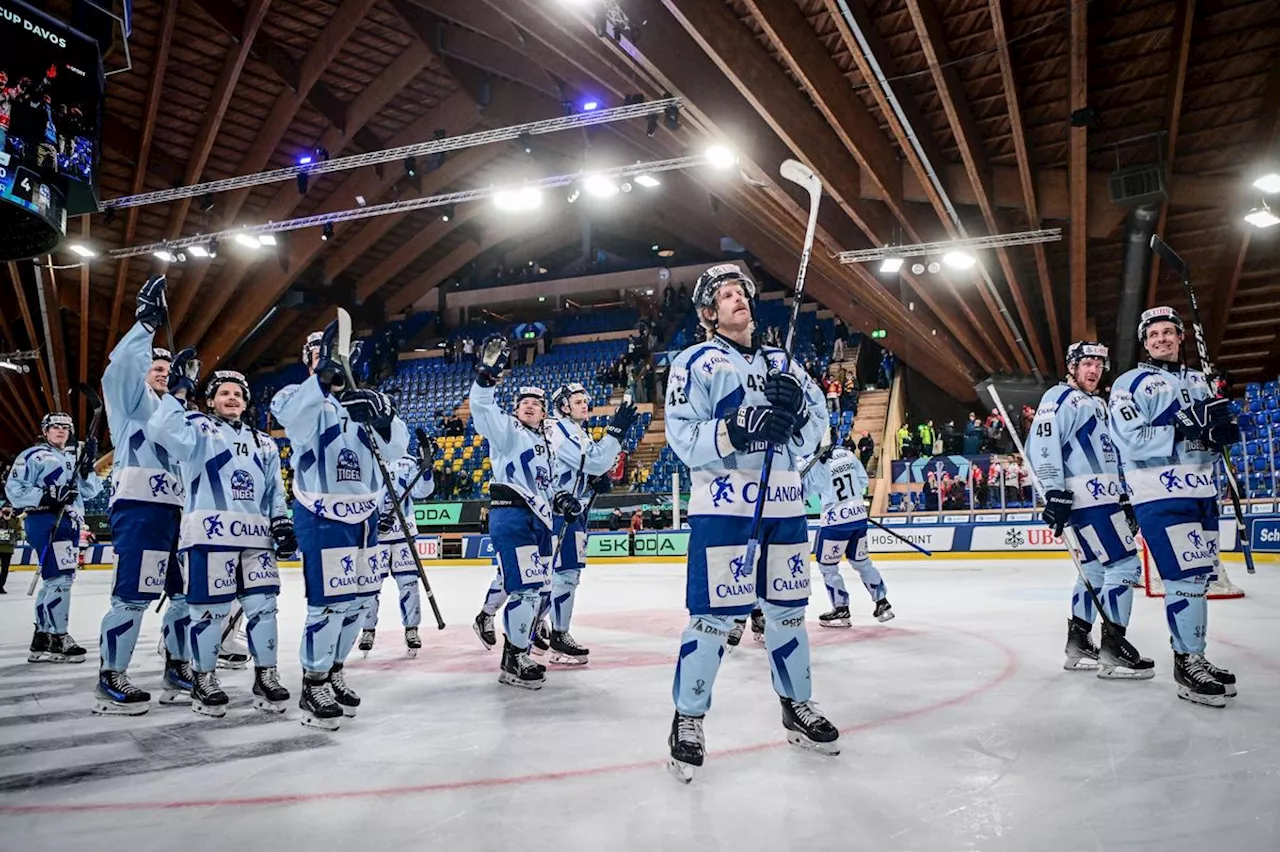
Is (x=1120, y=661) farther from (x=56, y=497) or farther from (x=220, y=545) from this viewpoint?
(x=56, y=497)

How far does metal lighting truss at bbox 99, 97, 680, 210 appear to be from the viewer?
42.9ft

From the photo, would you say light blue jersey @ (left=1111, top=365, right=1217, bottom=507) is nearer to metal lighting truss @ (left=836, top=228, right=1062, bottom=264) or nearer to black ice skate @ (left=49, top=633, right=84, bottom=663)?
black ice skate @ (left=49, top=633, right=84, bottom=663)

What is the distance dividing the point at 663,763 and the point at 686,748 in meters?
0.21

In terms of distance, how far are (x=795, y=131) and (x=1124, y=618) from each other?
831 cm

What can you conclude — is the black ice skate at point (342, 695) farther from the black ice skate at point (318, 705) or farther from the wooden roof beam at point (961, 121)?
the wooden roof beam at point (961, 121)

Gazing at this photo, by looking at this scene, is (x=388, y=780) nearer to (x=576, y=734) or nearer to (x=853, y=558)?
(x=576, y=734)

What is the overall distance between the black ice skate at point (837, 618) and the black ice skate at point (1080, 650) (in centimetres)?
242

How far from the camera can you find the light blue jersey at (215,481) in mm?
4352

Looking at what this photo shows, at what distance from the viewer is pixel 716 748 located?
135 inches

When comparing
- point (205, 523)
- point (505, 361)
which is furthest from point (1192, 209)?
point (205, 523)

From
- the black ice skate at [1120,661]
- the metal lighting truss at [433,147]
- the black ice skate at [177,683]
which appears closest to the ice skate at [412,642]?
the black ice skate at [177,683]

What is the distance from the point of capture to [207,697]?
4.36 m

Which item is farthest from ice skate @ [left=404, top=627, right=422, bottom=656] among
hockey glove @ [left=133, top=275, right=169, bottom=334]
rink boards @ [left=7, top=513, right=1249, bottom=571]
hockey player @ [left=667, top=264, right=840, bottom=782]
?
rink boards @ [left=7, top=513, right=1249, bottom=571]

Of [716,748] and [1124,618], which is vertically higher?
[1124,618]
